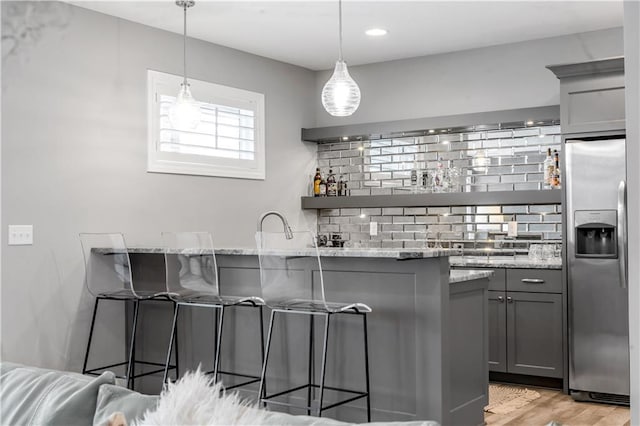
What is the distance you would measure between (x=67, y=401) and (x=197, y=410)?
527mm

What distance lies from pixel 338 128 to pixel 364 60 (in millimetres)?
654

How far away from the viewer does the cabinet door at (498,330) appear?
5.32 meters

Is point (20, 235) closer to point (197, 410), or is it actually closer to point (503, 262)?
point (503, 262)

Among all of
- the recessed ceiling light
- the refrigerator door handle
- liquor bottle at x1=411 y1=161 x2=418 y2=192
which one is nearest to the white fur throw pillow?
the refrigerator door handle

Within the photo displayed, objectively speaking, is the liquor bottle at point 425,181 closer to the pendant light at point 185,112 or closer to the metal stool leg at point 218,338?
the pendant light at point 185,112

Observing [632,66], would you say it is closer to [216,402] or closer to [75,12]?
[216,402]

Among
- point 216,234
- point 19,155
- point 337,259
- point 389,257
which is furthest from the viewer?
point 216,234

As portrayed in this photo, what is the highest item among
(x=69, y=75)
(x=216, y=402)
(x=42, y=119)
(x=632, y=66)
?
(x=69, y=75)

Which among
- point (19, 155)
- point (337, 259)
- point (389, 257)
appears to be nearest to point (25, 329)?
point (19, 155)

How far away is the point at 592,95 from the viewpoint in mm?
4934

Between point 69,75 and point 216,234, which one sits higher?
point 69,75

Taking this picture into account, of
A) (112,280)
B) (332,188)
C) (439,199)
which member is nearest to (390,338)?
(112,280)

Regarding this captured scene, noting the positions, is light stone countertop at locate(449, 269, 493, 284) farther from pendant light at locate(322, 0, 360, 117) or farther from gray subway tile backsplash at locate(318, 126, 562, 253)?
gray subway tile backsplash at locate(318, 126, 562, 253)

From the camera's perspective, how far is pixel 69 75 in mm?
4723
